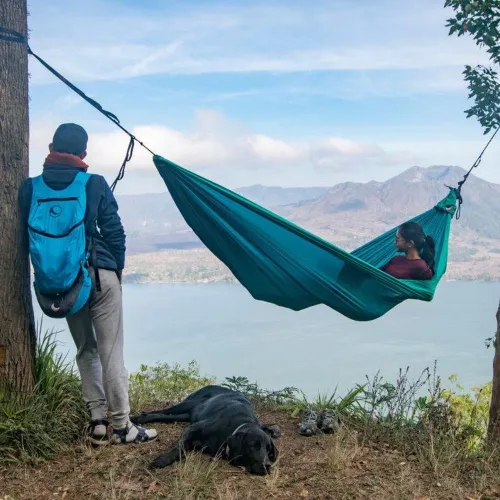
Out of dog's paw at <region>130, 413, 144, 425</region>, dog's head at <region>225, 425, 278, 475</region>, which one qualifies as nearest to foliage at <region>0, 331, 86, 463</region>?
dog's paw at <region>130, 413, 144, 425</region>

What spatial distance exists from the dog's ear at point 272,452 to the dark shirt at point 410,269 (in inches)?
60.4

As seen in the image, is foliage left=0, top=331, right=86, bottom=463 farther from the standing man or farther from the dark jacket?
the dark jacket

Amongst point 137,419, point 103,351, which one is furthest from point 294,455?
point 103,351

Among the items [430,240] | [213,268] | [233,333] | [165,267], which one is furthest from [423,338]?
[430,240]

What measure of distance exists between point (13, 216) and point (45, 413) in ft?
3.35

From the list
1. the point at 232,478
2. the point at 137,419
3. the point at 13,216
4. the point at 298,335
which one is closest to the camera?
the point at 232,478

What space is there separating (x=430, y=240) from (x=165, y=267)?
89.2 meters

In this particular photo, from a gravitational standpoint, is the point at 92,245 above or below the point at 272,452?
above

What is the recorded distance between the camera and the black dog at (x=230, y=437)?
116 inches

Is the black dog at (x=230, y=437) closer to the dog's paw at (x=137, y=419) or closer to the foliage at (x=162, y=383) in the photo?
the dog's paw at (x=137, y=419)

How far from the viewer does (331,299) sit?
359 cm

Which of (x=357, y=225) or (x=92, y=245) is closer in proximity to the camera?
(x=92, y=245)

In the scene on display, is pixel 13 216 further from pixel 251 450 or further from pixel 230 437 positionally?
pixel 251 450

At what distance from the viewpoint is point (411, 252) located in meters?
4.23
